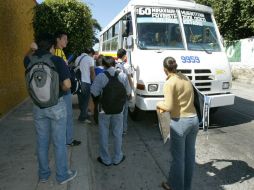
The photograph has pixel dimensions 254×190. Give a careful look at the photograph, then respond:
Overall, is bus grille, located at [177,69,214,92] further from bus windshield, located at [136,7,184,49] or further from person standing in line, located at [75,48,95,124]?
person standing in line, located at [75,48,95,124]

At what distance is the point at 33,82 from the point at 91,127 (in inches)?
162

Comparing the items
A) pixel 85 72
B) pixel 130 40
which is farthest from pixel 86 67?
pixel 130 40

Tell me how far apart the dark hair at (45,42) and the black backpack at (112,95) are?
124cm

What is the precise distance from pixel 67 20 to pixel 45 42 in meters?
6.30

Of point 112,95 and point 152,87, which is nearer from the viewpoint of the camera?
point 112,95

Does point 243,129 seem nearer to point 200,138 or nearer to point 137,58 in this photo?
point 200,138

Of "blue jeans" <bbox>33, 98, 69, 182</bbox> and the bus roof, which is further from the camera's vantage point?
the bus roof

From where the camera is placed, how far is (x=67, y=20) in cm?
1048

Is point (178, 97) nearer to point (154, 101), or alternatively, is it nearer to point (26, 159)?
point (26, 159)

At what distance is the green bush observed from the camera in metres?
10.5

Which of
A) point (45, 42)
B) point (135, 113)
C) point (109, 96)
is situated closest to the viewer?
point (45, 42)

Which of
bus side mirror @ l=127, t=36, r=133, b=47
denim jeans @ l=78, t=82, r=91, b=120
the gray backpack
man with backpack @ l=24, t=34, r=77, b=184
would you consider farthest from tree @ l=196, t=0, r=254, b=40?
the gray backpack

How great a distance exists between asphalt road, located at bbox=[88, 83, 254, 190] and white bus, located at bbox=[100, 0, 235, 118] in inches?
25.8

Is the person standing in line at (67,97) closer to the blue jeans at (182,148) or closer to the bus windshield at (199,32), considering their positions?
the blue jeans at (182,148)
